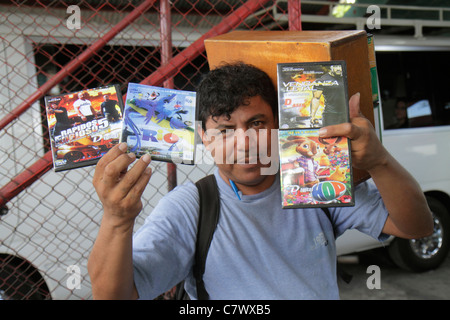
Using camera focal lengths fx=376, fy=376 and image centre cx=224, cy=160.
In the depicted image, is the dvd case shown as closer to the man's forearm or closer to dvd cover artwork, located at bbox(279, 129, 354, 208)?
dvd cover artwork, located at bbox(279, 129, 354, 208)

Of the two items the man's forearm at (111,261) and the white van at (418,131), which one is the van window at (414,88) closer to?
the white van at (418,131)

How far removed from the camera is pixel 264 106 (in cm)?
119

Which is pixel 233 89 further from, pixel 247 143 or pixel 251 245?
pixel 251 245

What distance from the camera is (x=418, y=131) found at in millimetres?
3463

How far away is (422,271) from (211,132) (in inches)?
138

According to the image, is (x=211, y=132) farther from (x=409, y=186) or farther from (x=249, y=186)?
(x=409, y=186)

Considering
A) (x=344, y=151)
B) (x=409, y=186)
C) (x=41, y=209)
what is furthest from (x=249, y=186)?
(x=41, y=209)

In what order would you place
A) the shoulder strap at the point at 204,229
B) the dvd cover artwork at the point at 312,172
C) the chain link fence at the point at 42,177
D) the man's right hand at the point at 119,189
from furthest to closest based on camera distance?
the chain link fence at the point at 42,177, the shoulder strap at the point at 204,229, the dvd cover artwork at the point at 312,172, the man's right hand at the point at 119,189

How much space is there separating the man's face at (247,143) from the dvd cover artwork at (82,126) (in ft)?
1.03

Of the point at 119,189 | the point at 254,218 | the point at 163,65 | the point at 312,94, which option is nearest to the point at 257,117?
the point at 312,94

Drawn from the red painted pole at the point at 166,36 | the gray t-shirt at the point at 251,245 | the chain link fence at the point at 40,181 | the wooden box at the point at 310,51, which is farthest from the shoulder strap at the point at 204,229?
the chain link fence at the point at 40,181

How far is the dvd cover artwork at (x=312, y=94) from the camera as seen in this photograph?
1.00m

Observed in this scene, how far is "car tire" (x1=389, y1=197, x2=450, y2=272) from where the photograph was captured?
3654mm

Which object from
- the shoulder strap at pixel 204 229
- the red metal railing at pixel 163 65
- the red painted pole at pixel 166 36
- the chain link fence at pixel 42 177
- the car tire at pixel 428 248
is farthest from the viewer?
the car tire at pixel 428 248
